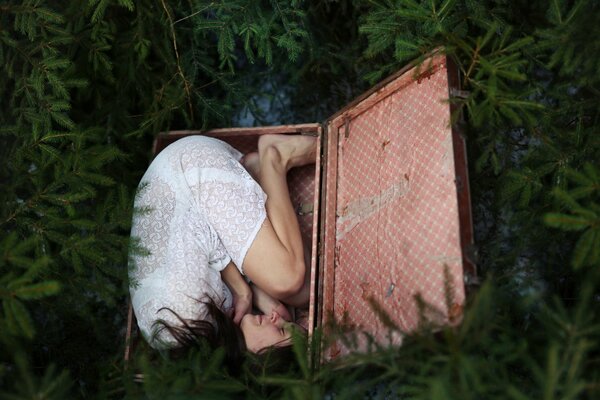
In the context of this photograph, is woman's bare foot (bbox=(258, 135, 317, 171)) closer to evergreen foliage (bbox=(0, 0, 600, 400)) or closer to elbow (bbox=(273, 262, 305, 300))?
evergreen foliage (bbox=(0, 0, 600, 400))

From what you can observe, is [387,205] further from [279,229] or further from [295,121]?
[295,121]

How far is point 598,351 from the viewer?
2006 millimetres

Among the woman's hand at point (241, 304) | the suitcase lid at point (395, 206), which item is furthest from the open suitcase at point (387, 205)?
the woman's hand at point (241, 304)

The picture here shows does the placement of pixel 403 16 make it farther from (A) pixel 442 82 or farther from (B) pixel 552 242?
(B) pixel 552 242

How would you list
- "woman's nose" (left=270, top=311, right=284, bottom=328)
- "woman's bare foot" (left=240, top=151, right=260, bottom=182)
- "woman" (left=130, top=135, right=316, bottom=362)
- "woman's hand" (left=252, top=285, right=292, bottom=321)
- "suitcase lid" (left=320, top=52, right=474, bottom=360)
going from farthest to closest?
"woman's bare foot" (left=240, top=151, right=260, bottom=182), "woman's hand" (left=252, top=285, right=292, bottom=321), "woman's nose" (left=270, top=311, right=284, bottom=328), "woman" (left=130, top=135, right=316, bottom=362), "suitcase lid" (left=320, top=52, right=474, bottom=360)

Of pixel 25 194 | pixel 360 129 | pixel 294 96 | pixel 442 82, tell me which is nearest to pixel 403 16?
pixel 442 82

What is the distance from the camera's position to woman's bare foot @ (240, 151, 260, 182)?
106 inches

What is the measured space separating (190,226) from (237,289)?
33cm

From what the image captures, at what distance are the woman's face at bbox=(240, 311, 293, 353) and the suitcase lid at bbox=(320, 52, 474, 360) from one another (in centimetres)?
18

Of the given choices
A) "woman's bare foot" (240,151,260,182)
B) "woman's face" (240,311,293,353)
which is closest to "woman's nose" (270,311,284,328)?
"woman's face" (240,311,293,353)

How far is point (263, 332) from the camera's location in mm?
2350

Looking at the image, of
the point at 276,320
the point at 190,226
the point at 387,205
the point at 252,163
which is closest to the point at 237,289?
the point at 276,320

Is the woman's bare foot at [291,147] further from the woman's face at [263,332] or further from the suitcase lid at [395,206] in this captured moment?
the woman's face at [263,332]

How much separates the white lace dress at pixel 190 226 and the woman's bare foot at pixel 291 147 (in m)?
0.31
